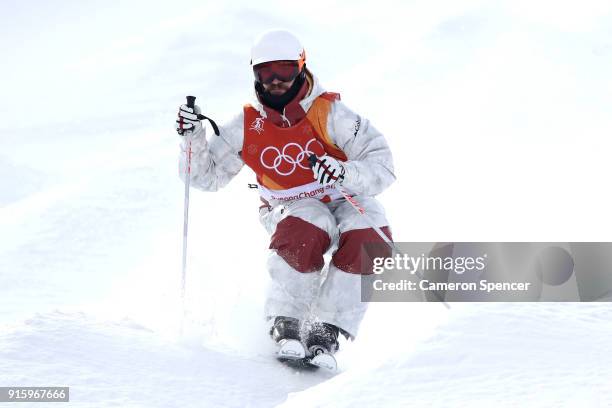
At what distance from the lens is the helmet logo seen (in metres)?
4.46

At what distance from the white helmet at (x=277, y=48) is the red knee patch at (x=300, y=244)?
917 millimetres

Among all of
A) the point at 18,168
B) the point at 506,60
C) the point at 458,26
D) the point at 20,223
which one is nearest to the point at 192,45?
the point at 458,26

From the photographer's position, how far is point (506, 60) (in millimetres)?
15836

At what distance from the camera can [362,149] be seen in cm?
445

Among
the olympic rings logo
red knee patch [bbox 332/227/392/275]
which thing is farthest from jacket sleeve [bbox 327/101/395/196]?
red knee patch [bbox 332/227/392/275]

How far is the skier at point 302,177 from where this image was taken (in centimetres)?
404

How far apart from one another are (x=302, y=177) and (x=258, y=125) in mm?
403

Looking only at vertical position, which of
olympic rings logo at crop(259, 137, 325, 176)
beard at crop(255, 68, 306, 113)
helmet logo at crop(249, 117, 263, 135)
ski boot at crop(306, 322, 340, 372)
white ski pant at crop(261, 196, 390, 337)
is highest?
beard at crop(255, 68, 306, 113)

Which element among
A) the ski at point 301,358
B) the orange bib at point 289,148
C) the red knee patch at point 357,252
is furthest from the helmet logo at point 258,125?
the ski at point 301,358

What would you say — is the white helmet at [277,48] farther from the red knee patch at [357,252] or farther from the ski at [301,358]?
the ski at [301,358]

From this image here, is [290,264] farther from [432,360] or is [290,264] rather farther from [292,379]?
[432,360]

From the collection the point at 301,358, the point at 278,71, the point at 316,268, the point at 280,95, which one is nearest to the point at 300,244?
the point at 316,268

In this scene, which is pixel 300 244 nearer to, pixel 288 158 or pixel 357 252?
pixel 357 252

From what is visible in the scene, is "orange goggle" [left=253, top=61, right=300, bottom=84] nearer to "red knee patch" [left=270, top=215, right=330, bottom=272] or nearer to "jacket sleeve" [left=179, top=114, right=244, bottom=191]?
"jacket sleeve" [left=179, top=114, right=244, bottom=191]
